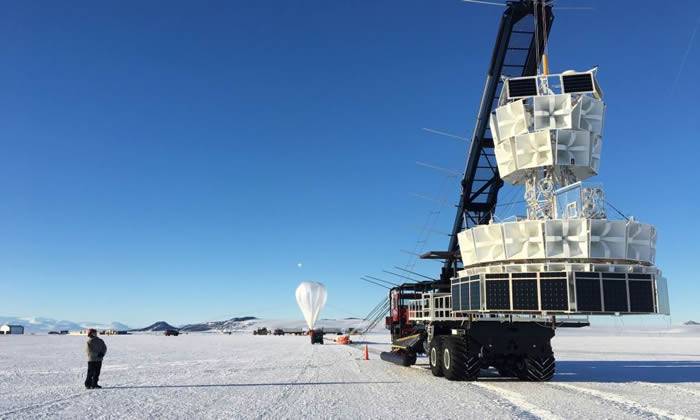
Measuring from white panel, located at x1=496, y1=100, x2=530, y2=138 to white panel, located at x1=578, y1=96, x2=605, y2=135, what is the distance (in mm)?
2065

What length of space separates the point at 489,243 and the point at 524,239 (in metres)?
1.47

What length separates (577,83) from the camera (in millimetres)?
22016

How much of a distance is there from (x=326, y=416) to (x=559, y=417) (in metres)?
5.07

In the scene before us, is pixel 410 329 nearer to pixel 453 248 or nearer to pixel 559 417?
pixel 453 248

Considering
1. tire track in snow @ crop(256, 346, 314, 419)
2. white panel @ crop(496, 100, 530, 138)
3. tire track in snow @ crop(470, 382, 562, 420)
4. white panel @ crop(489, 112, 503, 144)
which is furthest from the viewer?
white panel @ crop(489, 112, 503, 144)

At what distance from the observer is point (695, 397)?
1577cm

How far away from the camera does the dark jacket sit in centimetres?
1689

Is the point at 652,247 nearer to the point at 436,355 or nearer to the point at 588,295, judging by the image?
the point at 588,295

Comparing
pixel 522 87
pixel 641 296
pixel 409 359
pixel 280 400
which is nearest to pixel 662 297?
pixel 641 296

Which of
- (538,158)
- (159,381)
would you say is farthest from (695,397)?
(159,381)

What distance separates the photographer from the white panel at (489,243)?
20.4 metres

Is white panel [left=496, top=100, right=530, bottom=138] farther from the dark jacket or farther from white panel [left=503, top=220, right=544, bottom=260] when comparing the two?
the dark jacket

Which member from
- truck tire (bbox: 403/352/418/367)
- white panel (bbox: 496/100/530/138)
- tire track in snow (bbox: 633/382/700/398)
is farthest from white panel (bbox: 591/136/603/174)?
truck tire (bbox: 403/352/418/367)

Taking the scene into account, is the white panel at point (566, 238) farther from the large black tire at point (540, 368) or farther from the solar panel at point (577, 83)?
the solar panel at point (577, 83)
